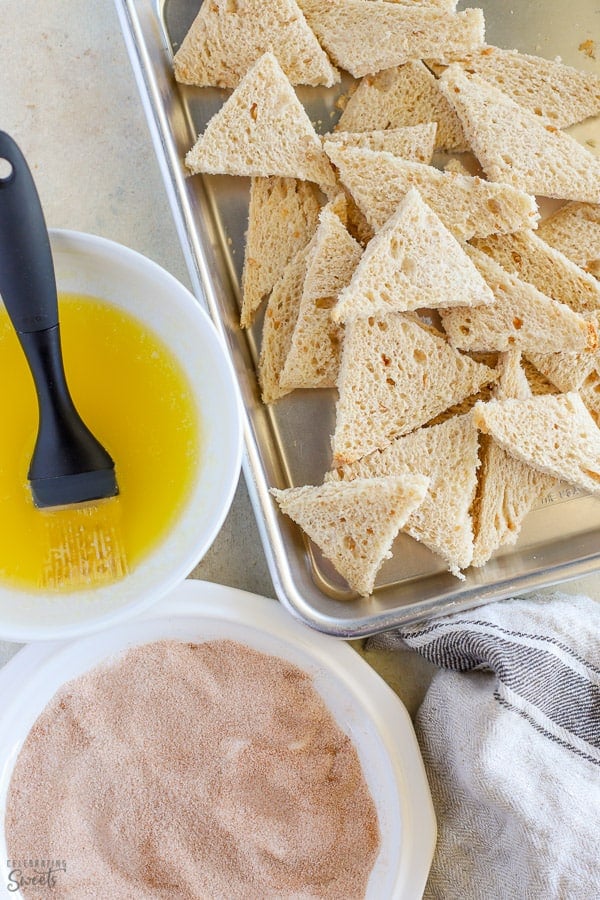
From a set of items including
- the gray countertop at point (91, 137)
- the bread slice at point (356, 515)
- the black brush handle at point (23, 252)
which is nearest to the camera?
the black brush handle at point (23, 252)

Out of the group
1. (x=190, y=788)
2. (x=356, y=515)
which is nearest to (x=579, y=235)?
(x=356, y=515)

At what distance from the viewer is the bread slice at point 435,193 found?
3.37 feet

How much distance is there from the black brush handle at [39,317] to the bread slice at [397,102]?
53 cm

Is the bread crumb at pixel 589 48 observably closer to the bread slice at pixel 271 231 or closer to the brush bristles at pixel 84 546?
the bread slice at pixel 271 231

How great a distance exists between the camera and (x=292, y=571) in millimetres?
1036

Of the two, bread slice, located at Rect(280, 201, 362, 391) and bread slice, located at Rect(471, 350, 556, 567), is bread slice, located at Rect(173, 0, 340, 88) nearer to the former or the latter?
bread slice, located at Rect(280, 201, 362, 391)

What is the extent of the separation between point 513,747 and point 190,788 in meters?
0.43

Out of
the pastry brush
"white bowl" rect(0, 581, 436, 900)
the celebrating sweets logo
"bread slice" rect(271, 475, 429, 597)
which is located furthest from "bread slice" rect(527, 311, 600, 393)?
the celebrating sweets logo

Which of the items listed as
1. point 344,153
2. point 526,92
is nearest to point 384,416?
point 344,153

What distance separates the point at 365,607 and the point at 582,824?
382 mm

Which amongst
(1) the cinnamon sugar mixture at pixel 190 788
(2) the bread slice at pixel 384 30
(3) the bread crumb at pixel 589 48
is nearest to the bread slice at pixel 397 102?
(2) the bread slice at pixel 384 30

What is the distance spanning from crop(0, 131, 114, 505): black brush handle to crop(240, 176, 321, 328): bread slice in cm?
32

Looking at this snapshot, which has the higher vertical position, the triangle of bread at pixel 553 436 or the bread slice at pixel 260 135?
the bread slice at pixel 260 135

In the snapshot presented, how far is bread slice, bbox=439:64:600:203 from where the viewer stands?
1067mm
